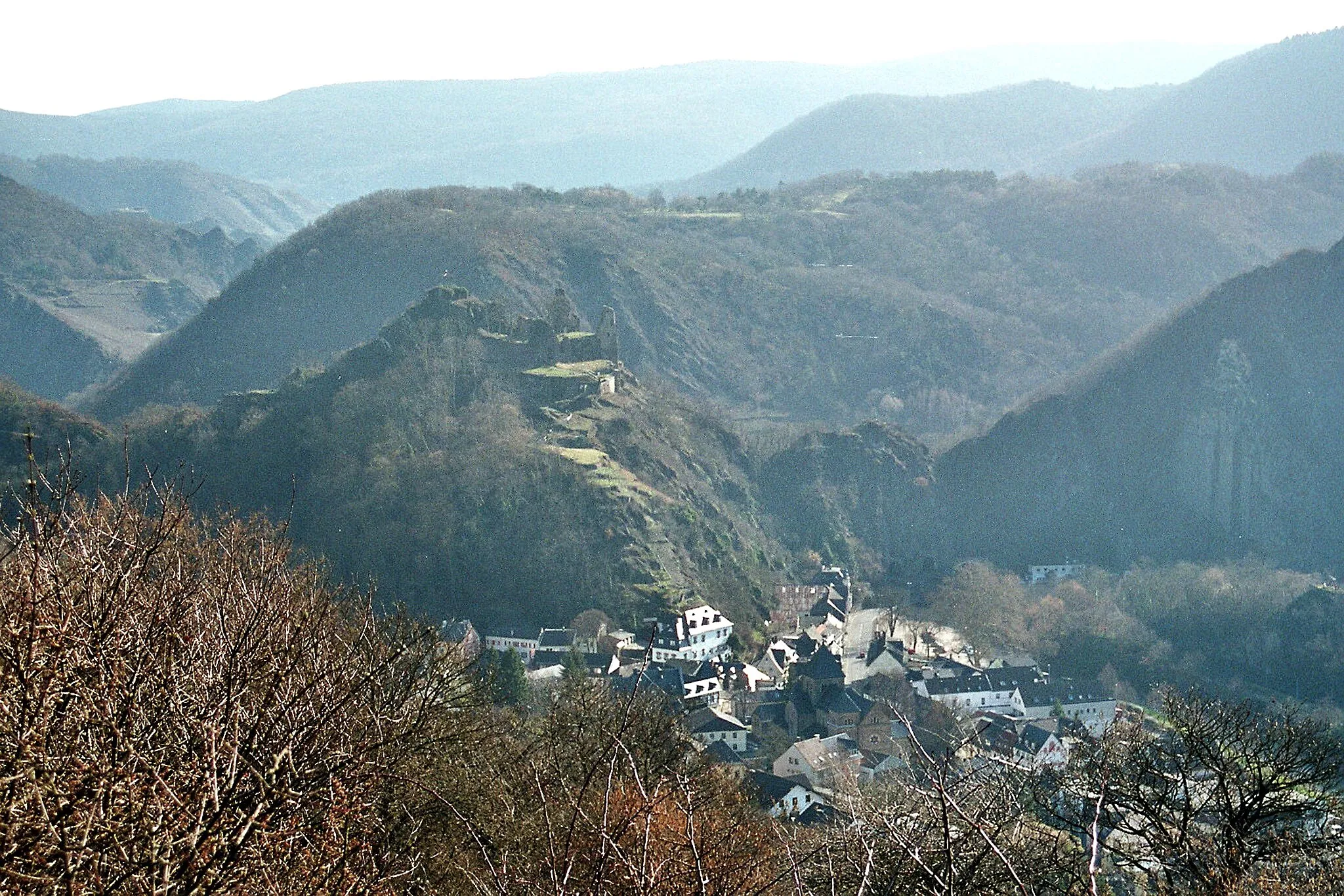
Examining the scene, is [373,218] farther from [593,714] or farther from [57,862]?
[57,862]

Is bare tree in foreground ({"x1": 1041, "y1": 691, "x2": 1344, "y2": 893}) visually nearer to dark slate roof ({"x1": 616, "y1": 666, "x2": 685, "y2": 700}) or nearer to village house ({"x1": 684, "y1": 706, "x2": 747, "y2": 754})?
village house ({"x1": 684, "y1": 706, "x2": 747, "y2": 754})

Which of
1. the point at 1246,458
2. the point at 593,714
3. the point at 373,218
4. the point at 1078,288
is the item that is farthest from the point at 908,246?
the point at 593,714

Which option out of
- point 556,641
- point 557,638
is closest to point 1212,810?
point 556,641

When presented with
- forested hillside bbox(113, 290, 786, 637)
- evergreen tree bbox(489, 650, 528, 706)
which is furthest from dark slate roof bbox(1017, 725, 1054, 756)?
forested hillside bbox(113, 290, 786, 637)

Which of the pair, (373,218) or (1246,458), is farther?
(373,218)

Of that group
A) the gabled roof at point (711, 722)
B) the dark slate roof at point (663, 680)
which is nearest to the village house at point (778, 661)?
the dark slate roof at point (663, 680)

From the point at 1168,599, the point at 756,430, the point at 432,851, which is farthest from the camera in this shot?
the point at 756,430
